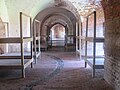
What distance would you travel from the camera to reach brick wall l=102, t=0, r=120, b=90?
393 cm

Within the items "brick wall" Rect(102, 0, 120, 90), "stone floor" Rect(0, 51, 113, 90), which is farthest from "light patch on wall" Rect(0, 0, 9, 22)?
"brick wall" Rect(102, 0, 120, 90)

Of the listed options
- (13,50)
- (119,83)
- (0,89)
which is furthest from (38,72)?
(13,50)

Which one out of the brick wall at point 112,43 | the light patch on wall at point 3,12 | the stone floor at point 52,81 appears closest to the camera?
the brick wall at point 112,43

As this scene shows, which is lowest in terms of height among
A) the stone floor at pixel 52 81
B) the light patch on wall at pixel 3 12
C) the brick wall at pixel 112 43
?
the stone floor at pixel 52 81

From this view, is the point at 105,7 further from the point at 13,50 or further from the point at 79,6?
the point at 13,50

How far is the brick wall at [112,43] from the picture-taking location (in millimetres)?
3933

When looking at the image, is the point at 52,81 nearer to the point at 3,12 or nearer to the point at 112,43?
the point at 112,43

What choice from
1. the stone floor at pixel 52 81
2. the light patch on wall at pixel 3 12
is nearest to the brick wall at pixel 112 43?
the stone floor at pixel 52 81

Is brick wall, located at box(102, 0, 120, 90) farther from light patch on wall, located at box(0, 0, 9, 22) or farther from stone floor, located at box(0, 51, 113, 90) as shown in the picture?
light patch on wall, located at box(0, 0, 9, 22)

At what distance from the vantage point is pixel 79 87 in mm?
4281

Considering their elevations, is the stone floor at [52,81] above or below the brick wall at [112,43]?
below

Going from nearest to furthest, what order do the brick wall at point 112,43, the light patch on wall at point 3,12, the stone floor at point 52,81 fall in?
the brick wall at point 112,43 < the stone floor at point 52,81 < the light patch on wall at point 3,12

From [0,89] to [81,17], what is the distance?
5.84 meters

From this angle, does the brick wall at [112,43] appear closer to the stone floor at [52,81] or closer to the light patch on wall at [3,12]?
the stone floor at [52,81]
